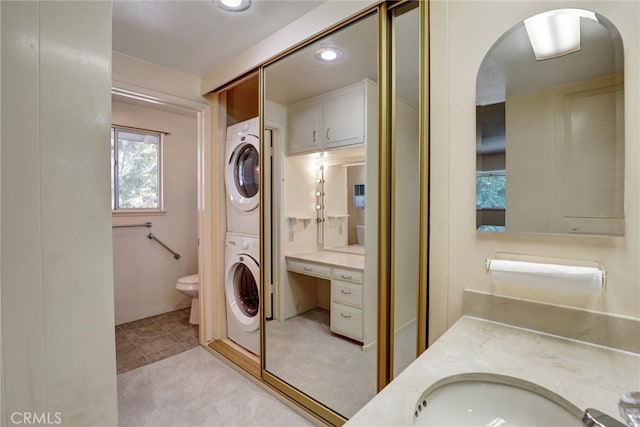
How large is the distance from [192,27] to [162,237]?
2422 millimetres

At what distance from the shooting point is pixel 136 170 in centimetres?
329

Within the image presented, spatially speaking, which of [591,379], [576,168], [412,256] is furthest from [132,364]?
[576,168]

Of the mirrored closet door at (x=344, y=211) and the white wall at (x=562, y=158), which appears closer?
the white wall at (x=562, y=158)

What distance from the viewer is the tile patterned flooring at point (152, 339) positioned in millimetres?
2467

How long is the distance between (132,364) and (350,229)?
2.10 metres

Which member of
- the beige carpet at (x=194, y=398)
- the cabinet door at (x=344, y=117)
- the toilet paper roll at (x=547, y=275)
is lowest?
the beige carpet at (x=194, y=398)

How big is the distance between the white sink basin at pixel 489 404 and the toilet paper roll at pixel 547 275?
34cm

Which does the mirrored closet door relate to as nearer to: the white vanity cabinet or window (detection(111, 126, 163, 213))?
the white vanity cabinet

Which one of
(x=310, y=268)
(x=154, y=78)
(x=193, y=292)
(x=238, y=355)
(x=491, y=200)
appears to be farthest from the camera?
(x=193, y=292)

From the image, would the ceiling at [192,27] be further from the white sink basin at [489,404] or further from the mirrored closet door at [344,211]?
the white sink basin at [489,404]

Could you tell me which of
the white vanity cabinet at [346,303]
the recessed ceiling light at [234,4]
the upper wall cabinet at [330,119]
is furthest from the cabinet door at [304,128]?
the white vanity cabinet at [346,303]

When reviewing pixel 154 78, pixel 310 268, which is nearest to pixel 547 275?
pixel 310 268

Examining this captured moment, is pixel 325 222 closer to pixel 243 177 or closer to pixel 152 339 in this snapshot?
pixel 243 177

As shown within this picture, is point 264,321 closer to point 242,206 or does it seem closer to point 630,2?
point 242,206
